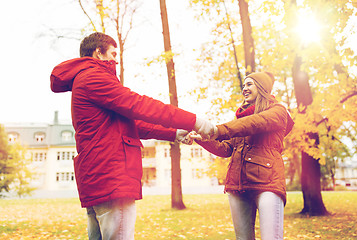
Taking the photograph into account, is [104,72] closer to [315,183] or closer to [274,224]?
[274,224]

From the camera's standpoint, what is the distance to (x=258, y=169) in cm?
287

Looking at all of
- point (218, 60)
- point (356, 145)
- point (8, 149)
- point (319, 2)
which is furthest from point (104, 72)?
point (8, 149)

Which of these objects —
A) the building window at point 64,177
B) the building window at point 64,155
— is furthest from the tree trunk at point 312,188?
the building window at point 64,155

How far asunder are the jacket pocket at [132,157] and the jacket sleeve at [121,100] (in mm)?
186

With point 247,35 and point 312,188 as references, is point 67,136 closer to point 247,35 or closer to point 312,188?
point 247,35

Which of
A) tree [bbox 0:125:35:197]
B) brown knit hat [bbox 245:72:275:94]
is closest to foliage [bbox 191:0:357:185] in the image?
brown knit hat [bbox 245:72:275:94]

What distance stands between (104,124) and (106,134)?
0.25 feet

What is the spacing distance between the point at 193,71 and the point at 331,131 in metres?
6.71

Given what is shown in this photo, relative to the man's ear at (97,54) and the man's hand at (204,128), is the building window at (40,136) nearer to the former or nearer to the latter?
the man's ear at (97,54)

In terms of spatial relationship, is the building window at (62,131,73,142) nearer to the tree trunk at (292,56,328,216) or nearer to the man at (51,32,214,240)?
the tree trunk at (292,56,328,216)

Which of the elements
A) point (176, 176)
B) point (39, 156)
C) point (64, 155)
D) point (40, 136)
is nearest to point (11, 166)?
point (176, 176)

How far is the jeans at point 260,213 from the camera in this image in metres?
2.76

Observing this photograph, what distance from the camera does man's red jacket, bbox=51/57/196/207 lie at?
2244mm

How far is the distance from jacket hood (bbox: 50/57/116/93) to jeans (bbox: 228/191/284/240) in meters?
A: 1.69
